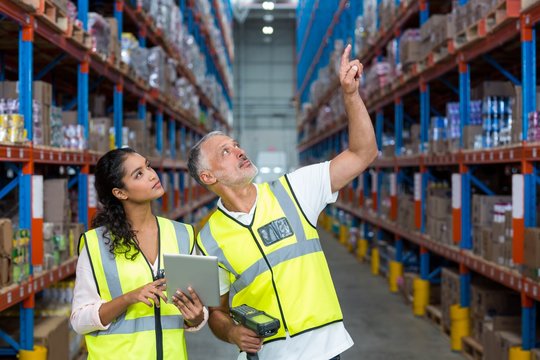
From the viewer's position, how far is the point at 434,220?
21.5 ft

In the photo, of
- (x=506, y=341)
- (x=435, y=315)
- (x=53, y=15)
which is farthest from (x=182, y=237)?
(x=435, y=315)

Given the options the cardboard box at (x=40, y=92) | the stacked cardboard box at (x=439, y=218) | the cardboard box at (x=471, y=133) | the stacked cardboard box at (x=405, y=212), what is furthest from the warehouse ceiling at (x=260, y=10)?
the cardboard box at (x=40, y=92)

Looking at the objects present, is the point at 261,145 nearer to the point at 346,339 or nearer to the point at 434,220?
the point at 434,220

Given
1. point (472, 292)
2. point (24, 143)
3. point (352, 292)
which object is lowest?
point (352, 292)

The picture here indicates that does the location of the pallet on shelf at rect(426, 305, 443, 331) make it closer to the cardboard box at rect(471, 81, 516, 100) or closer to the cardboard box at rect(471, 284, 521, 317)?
the cardboard box at rect(471, 284, 521, 317)

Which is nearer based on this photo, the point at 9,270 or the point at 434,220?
the point at 9,270

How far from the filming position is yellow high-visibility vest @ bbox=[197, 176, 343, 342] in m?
2.21

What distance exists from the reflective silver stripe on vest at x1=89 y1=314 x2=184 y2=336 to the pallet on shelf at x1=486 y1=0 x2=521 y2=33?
324 cm

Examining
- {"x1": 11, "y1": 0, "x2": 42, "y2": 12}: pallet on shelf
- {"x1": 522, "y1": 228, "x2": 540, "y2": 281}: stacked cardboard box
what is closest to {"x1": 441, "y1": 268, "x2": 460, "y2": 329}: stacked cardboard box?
{"x1": 522, "y1": 228, "x2": 540, "y2": 281}: stacked cardboard box

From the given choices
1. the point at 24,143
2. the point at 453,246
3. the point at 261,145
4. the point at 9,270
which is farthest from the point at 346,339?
the point at 261,145

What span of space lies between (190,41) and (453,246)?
23.5ft

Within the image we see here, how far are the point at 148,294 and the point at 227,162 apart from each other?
585mm

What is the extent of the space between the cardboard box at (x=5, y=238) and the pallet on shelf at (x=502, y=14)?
3.61 m

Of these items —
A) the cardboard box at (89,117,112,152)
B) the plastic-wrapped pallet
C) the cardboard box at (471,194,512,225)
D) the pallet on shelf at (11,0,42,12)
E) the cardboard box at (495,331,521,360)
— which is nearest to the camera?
the pallet on shelf at (11,0,42,12)
